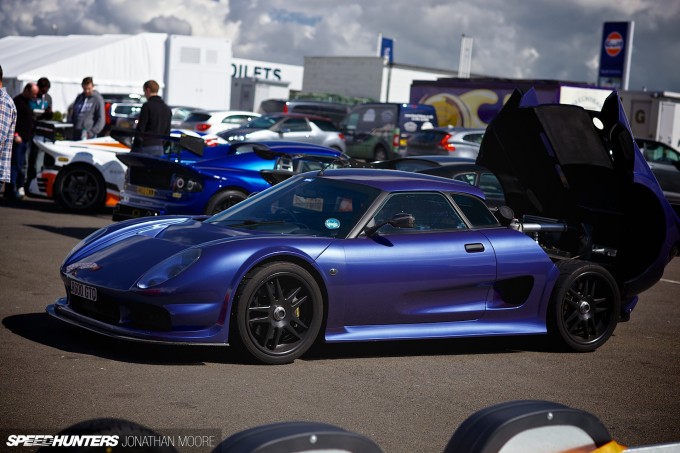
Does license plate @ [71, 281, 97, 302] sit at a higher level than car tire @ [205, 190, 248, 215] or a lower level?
lower

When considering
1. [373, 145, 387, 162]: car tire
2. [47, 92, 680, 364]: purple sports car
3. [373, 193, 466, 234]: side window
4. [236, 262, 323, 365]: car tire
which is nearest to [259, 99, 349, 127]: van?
[373, 145, 387, 162]: car tire

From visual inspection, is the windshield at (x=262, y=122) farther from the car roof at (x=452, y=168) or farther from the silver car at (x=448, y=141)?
the car roof at (x=452, y=168)

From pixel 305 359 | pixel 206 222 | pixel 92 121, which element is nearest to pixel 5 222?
pixel 92 121

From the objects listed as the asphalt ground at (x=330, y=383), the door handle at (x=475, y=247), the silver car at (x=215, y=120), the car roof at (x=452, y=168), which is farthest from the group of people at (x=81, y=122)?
the silver car at (x=215, y=120)

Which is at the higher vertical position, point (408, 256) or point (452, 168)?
point (452, 168)

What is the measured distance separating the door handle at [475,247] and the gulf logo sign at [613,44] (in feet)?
141

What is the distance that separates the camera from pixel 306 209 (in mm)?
6551

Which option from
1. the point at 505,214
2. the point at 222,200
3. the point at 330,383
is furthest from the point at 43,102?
the point at 330,383

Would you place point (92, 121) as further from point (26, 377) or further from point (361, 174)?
point (26, 377)

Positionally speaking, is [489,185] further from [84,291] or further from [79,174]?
[79,174]

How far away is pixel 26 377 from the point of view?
5148 mm

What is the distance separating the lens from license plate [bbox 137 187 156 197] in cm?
1059

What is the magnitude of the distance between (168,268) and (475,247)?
86.1 inches

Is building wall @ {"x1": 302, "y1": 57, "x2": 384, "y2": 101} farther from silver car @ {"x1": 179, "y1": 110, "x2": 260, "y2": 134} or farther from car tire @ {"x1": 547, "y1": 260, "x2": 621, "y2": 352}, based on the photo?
car tire @ {"x1": 547, "y1": 260, "x2": 621, "y2": 352}
